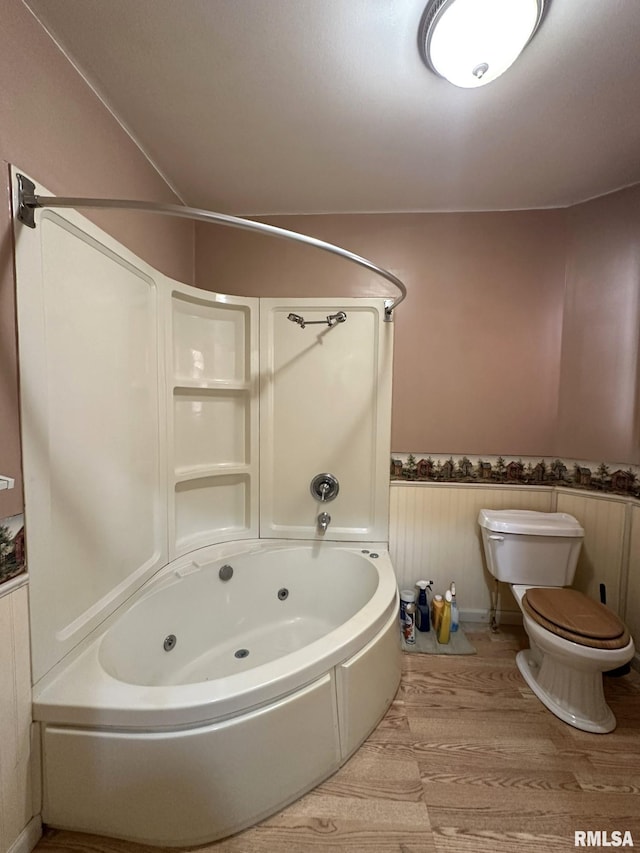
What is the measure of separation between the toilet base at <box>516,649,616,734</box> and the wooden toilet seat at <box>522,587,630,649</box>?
0.17 m

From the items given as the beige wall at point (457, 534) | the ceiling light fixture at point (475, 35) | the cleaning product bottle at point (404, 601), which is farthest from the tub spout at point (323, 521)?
the ceiling light fixture at point (475, 35)

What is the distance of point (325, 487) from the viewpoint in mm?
1910

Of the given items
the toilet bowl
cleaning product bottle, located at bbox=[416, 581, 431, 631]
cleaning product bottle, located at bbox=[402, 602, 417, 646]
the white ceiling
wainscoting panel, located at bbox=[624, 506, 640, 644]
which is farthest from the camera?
cleaning product bottle, located at bbox=[416, 581, 431, 631]

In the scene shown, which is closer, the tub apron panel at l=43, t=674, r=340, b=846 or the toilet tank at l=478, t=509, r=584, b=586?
the tub apron panel at l=43, t=674, r=340, b=846

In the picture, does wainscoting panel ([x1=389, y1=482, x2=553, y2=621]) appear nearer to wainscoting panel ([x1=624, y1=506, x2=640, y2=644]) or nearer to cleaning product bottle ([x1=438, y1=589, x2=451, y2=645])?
cleaning product bottle ([x1=438, y1=589, x2=451, y2=645])

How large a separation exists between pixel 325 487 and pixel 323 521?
0.20m

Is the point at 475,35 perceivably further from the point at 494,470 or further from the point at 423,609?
the point at 423,609

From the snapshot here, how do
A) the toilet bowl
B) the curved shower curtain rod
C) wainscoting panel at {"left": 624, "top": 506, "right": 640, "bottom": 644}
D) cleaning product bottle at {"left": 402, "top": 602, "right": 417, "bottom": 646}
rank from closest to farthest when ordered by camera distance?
the curved shower curtain rod
the toilet bowl
wainscoting panel at {"left": 624, "top": 506, "right": 640, "bottom": 644}
cleaning product bottle at {"left": 402, "top": 602, "right": 417, "bottom": 646}

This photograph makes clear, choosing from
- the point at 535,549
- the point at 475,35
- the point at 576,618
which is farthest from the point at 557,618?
the point at 475,35

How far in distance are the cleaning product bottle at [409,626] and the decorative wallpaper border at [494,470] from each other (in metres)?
0.70

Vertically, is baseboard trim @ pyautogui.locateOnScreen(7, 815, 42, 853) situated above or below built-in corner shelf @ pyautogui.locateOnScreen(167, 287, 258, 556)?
below

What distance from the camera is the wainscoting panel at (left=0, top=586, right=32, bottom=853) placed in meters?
0.82

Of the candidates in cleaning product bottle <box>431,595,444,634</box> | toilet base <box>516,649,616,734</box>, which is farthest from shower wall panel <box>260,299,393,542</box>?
toilet base <box>516,649,616,734</box>

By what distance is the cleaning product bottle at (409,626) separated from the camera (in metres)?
1.72
